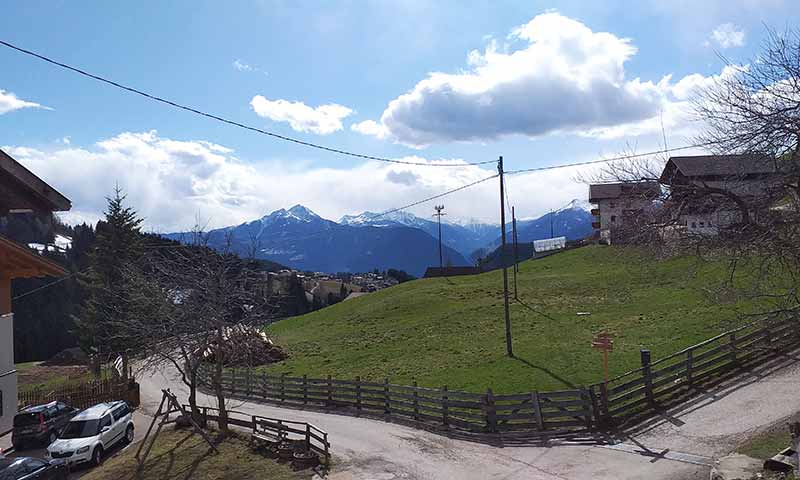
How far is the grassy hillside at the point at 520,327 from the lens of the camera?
28.4m

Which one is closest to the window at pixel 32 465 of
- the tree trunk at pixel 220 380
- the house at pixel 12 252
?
the tree trunk at pixel 220 380

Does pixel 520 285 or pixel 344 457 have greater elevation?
pixel 520 285

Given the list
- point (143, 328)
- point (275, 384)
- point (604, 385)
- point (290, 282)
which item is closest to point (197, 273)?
point (143, 328)

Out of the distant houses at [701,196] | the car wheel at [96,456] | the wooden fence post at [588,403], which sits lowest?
the car wheel at [96,456]

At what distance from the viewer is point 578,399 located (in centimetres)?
2086

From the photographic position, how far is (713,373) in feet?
74.1

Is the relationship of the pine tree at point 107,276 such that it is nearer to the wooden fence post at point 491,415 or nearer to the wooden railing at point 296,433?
the wooden railing at point 296,433

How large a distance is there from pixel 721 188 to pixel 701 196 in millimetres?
388

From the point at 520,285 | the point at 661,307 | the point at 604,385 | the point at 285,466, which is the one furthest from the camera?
the point at 520,285

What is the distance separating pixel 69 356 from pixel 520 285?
44924 mm

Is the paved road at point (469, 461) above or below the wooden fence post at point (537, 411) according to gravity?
below

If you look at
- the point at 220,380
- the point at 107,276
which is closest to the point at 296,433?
the point at 220,380

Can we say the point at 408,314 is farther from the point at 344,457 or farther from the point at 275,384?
the point at 344,457

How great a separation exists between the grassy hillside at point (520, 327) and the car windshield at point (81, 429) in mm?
13806
